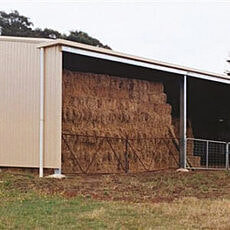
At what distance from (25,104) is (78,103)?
69.8 inches

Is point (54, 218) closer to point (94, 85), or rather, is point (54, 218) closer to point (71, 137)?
point (71, 137)

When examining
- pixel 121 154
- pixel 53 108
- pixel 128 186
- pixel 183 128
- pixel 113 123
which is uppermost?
pixel 53 108

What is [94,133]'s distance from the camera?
15.0m

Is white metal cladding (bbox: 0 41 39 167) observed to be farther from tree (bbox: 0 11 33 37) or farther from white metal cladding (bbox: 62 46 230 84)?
tree (bbox: 0 11 33 37)

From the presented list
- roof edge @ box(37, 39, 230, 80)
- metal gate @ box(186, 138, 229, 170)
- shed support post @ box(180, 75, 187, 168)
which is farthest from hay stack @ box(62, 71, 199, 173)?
roof edge @ box(37, 39, 230, 80)

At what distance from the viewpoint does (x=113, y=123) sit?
1564 centimetres

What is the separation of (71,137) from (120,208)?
6.29m

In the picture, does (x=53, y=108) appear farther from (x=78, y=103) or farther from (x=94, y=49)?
(x=94, y=49)

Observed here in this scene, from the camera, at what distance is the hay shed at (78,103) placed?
1308cm

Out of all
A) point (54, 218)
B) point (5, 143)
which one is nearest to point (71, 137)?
point (5, 143)

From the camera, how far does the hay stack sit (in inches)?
573

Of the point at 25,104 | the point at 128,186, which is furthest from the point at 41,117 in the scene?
the point at 128,186

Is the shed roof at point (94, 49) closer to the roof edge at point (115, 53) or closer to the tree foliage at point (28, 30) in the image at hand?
the roof edge at point (115, 53)

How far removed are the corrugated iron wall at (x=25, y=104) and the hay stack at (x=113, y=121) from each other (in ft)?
3.81
